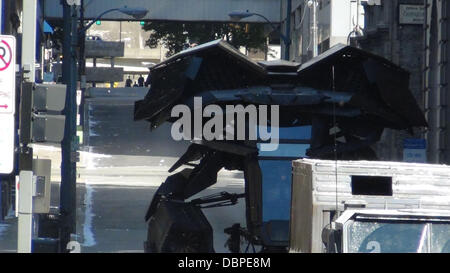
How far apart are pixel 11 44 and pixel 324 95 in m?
4.78

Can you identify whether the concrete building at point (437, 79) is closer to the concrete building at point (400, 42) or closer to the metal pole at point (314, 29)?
the concrete building at point (400, 42)

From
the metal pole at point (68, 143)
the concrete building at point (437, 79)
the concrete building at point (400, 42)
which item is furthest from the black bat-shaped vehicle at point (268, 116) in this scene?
the concrete building at point (400, 42)

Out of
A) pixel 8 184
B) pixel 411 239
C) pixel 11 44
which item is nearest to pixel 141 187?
pixel 8 184

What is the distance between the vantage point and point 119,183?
1649 inches

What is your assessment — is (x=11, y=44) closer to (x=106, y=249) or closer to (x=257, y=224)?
(x=257, y=224)

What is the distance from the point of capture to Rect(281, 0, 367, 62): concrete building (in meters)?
52.1

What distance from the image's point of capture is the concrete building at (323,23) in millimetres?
52125

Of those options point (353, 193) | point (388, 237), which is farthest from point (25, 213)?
point (388, 237)

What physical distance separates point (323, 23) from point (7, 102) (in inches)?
1764

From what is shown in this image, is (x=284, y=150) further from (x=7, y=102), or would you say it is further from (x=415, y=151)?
(x=415, y=151)

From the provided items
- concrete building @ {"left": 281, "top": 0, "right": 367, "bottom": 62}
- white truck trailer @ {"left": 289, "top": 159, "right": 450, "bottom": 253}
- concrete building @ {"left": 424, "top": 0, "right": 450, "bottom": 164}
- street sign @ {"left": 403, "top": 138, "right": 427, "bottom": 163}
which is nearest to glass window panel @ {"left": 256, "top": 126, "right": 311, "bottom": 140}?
white truck trailer @ {"left": 289, "top": 159, "right": 450, "bottom": 253}

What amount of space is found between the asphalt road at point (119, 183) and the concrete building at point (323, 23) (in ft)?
29.3

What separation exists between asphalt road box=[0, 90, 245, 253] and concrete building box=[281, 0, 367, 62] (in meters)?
8.93

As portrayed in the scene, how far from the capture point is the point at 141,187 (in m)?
40.2
